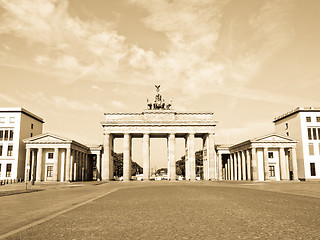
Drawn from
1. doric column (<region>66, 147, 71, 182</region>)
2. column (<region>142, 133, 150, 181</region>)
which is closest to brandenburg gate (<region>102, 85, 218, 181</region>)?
column (<region>142, 133, 150, 181</region>)

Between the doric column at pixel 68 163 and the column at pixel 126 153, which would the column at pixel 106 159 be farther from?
the doric column at pixel 68 163

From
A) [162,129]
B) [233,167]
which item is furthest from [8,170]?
[233,167]

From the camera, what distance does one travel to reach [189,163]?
246ft

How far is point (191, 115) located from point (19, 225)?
66.2m

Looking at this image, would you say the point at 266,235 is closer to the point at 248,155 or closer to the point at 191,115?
the point at 248,155

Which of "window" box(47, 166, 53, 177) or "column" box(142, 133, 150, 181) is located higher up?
"column" box(142, 133, 150, 181)

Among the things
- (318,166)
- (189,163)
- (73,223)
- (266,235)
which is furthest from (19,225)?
(318,166)

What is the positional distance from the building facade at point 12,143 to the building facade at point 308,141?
65.1 m

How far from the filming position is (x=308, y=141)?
68.1 metres

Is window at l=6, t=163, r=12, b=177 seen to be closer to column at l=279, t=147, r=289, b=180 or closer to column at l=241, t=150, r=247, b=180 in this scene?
column at l=241, t=150, r=247, b=180

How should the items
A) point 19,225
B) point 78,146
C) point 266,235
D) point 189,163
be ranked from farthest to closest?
point 189,163 → point 78,146 → point 19,225 → point 266,235

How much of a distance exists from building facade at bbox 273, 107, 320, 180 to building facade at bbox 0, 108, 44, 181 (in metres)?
65.1

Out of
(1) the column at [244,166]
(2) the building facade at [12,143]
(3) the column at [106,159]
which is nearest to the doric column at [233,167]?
(1) the column at [244,166]

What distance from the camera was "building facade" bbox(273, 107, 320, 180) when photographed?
67375mm
